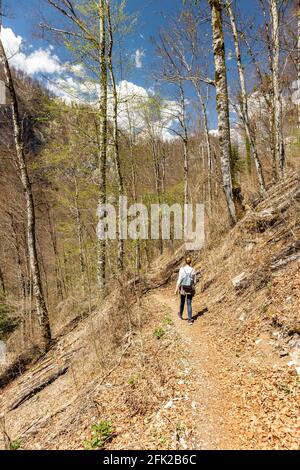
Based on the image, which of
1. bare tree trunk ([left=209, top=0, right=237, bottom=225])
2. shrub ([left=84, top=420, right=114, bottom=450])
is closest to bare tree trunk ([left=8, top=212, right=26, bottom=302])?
bare tree trunk ([left=209, top=0, right=237, bottom=225])

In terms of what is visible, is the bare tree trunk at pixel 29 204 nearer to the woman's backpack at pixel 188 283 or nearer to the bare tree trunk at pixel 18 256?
the woman's backpack at pixel 188 283

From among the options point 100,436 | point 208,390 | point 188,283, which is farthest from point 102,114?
point 100,436

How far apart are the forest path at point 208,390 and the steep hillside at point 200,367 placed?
15 mm

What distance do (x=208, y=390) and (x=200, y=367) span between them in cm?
68

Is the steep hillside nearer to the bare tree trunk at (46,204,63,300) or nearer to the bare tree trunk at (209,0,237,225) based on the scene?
the bare tree trunk at (209,0,237,225)

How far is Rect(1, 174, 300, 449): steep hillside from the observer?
3699mm

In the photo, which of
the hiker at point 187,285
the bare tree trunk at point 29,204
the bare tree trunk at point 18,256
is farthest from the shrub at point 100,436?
the bare tree trunk at point 18,256

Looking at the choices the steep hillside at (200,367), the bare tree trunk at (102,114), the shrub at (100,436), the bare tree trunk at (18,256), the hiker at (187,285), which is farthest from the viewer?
the bare tree trunk at (18,256)

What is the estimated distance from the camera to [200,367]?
5121 mm

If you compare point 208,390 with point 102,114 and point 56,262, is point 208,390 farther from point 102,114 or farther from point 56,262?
point 56,262

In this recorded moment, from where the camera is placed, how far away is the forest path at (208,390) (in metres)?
3.47

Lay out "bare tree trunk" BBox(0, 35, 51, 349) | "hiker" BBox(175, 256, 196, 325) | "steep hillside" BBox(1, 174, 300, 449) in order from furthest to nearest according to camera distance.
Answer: "bare tree trunk" BBox(0, 35, 51, 349)
"hiker" BBox(175, 256, 196, 325)
"steep hillside" BBox(1, 174, 300, 449)

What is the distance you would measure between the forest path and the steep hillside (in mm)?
15

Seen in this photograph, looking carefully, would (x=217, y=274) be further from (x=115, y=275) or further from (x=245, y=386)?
(x=245, y=386)
